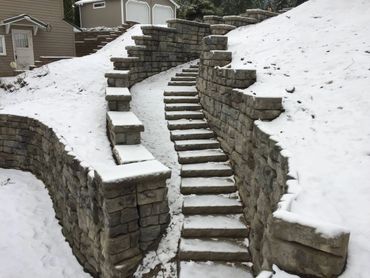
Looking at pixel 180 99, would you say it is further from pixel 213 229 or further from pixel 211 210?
pixel 213 229

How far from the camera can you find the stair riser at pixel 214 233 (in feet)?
16.1

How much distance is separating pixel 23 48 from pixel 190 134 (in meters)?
12.7

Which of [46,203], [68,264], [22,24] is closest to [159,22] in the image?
[22,24]

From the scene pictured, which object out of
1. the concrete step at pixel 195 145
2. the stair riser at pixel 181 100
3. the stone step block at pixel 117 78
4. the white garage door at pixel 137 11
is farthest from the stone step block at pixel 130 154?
the white garage door at pixel 137 11

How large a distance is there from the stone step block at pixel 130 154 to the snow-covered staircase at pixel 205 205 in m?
0.98

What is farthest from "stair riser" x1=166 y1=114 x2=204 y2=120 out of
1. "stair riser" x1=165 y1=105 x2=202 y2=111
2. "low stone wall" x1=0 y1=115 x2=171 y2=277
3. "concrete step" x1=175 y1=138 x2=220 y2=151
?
"low stone wall" x1=0 y1=115 x2=171 y2=277

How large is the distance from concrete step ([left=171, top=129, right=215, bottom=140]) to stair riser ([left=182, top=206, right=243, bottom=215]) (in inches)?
79.0

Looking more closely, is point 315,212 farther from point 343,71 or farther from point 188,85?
point 188,85

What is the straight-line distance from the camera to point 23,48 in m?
15.8

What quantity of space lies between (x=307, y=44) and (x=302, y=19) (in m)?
1.92

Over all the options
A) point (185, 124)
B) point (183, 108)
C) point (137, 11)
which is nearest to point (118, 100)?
point (185, 124)

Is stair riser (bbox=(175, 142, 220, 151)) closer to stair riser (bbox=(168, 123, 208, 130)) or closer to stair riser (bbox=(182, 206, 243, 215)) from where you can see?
stair riser (bbox=(168, 123, 208, 130))

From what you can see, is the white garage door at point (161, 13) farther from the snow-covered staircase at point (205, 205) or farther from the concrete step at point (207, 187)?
the concrete step at point (207, 187)

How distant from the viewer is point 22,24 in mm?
15352
